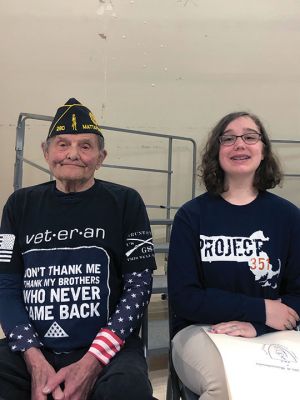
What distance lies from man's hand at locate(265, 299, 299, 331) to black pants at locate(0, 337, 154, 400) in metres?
0.35

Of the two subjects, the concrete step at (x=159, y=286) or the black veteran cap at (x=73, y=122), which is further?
the concrete step at (x=159, y=286)

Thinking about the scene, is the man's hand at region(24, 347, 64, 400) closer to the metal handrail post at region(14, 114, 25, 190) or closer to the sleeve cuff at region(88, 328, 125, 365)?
the sleeve cuff at region(88, 328, 125, 365)

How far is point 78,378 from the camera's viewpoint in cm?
84

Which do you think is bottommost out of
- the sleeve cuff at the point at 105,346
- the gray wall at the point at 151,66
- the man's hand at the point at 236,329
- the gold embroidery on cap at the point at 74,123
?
the sleeve cuff at the point at 105,346

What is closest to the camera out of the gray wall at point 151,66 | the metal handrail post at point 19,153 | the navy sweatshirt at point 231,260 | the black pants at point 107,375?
the black pants at point 107,375

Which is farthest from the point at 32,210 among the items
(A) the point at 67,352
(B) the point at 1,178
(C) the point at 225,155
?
(B) the point at 1,178

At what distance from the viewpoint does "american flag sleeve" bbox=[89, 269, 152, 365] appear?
90 cm

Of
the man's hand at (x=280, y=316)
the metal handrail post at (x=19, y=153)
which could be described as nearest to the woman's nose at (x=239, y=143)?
the man's hand at (x=280, y=316)

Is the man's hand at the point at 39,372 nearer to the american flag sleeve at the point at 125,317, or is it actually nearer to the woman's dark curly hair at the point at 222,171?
the american flag sleeve at the point at 125,317

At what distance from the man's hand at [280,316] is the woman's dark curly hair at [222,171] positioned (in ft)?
1.18

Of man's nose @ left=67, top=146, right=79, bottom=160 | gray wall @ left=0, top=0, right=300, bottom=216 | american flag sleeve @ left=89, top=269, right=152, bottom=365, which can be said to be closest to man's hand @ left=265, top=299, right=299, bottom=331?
american flag sleeve @ left=89, top=269, right=152, bottom=365

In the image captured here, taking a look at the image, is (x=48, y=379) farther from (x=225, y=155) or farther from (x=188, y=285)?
(x=225, y=155)

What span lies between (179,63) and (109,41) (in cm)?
49

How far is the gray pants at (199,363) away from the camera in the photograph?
0.79 m
